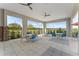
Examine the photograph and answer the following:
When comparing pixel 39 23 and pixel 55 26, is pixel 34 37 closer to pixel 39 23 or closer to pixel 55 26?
pixel 39 23

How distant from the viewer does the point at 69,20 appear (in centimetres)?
738

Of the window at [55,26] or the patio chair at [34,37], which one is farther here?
the patio chair at [34,37]

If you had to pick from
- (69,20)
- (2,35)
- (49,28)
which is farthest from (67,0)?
(2,35)

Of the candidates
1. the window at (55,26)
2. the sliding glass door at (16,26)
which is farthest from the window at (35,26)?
the sliding glass door at (16,26)

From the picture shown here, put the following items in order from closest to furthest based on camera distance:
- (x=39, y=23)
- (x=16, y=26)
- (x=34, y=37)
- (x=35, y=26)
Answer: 1. (x=35, y=26)
2. (x=39, y=23)
3. (x=16, y=26)
4. (x=34, y=37)

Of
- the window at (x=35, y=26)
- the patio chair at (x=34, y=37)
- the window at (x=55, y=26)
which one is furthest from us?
the patio chair at (x=34, y=37)

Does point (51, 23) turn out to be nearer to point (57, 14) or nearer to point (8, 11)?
point (57, 14)

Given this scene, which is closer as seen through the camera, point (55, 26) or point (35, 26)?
point (35, 26)

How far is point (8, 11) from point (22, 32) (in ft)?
6.07

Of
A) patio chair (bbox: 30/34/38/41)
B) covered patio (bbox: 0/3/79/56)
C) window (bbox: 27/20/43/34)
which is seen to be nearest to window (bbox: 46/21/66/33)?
covered patio (bbox: 0/3/79/56)

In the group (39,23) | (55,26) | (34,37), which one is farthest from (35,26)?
(34,37)

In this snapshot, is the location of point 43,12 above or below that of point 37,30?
above

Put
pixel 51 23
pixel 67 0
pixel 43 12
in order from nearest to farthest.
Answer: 1. pixel 67 0
2. pixel 51 23
3. pixel 43 12

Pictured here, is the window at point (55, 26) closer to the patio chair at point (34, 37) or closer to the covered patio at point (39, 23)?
the covered patio at point (39, 23)
